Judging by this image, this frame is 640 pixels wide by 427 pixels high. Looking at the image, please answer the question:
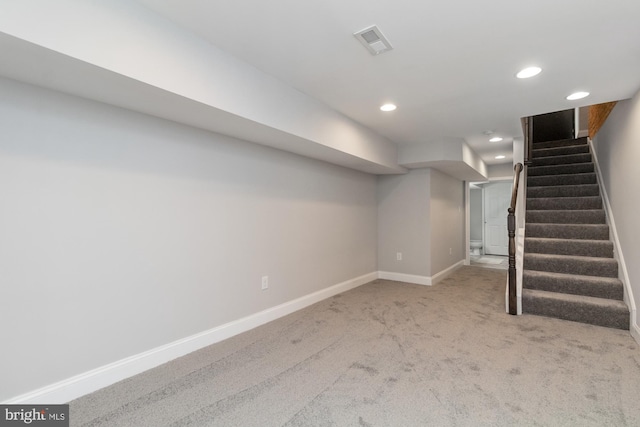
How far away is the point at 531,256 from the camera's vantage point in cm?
361

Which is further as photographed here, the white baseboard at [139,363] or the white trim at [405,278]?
the white trim at [405,278]

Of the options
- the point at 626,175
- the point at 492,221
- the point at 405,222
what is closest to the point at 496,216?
the point at 492,221

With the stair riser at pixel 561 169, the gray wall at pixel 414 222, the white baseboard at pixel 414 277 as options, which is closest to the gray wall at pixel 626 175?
the stair riser at pixel 561 169

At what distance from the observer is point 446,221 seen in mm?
5297

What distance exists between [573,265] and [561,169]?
2019 mm

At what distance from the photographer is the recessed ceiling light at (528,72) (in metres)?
2.21

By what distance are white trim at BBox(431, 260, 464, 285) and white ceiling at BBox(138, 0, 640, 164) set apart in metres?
2.62

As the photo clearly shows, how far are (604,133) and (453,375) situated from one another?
3.62m

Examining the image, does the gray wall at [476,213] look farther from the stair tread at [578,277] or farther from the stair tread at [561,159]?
the stair tread at [578,277]

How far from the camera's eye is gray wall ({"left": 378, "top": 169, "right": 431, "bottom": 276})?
15.1ft

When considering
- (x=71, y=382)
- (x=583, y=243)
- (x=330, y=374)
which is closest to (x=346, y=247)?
(x=330, y=374)

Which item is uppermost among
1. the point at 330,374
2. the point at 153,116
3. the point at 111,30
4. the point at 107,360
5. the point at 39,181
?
the point at 111,30

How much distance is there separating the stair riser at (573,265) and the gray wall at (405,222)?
4.38ft

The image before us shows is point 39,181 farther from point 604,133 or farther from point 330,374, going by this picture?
point 604,133
